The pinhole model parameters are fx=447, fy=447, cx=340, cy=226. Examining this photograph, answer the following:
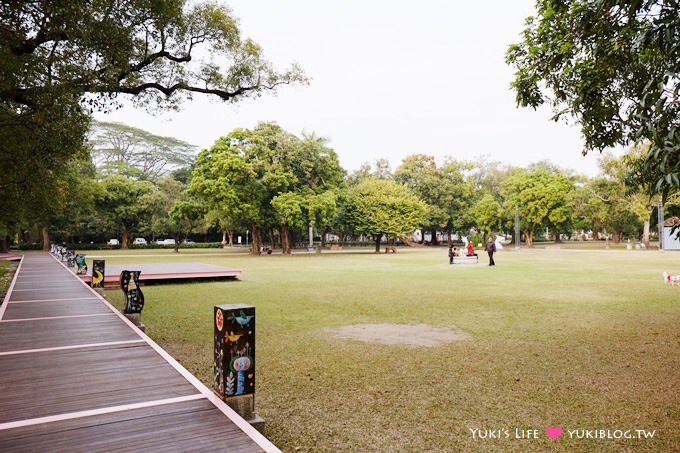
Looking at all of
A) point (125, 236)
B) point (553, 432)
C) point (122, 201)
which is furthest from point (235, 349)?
point (125, 236)

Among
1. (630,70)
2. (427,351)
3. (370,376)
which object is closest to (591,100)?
(630,70)

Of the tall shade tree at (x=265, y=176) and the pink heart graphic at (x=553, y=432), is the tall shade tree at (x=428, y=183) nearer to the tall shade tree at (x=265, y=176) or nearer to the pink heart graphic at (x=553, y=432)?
the tall shade tree at (x=265, y=176)

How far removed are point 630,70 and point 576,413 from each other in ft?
16.8

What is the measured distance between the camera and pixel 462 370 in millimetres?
5531

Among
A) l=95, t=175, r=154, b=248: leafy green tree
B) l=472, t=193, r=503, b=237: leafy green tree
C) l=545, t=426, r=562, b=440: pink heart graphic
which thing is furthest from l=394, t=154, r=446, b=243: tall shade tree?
l=545, t=426, r=562, b=440: pink heart graphic

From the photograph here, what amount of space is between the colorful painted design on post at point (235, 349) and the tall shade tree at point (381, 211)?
3384 centimetres

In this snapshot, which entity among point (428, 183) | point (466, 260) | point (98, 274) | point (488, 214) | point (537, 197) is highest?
point (428, 183)

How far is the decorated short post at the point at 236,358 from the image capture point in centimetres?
392

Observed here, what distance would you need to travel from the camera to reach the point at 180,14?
9.82 meters

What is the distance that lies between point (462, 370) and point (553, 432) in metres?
1.73

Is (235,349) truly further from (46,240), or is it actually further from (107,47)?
(46,240)

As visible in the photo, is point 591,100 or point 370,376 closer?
point 370,376

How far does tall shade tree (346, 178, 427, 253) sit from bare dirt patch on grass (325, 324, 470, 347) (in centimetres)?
2962

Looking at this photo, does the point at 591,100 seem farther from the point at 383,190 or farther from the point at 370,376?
the point at 383,190
